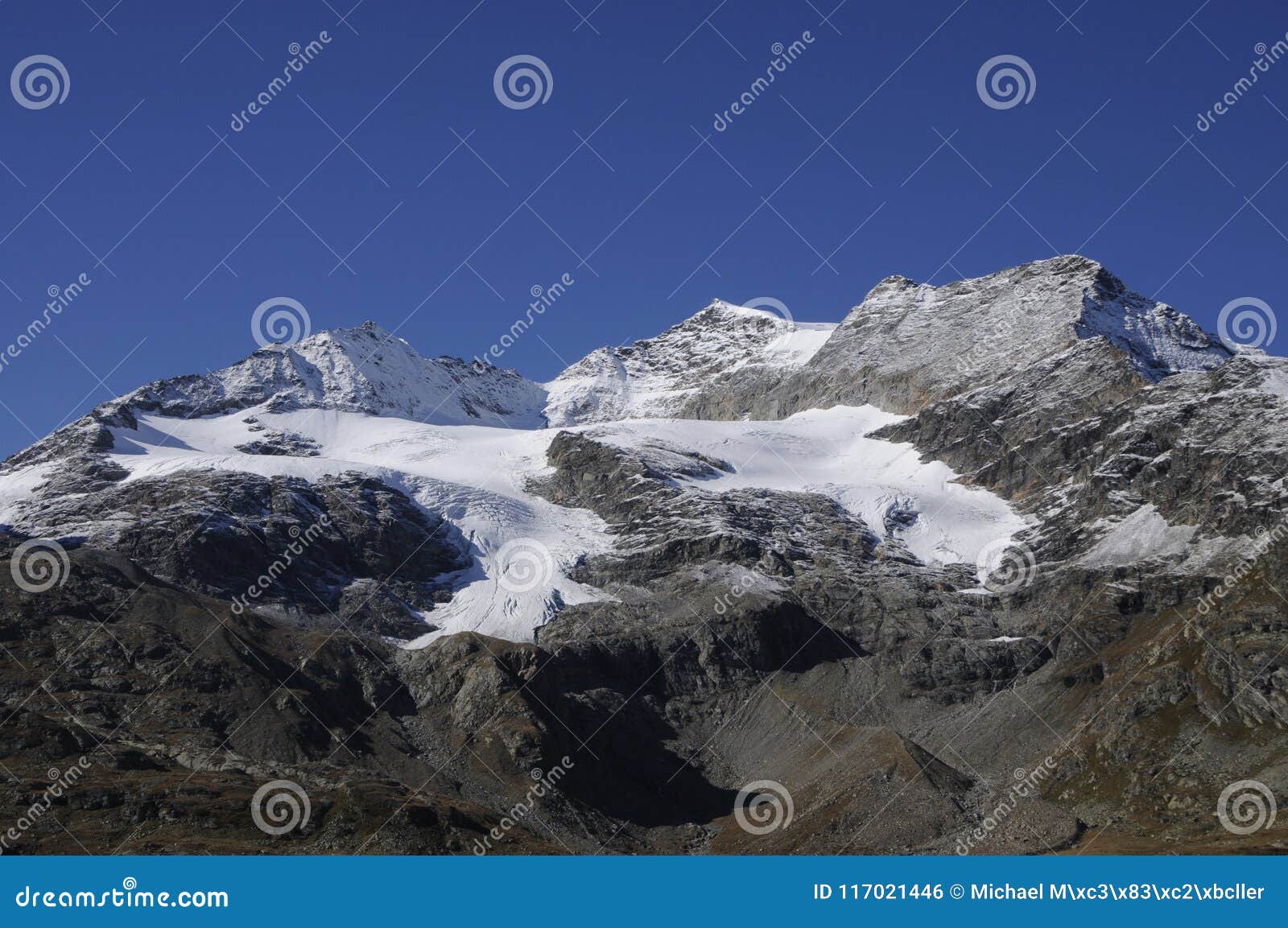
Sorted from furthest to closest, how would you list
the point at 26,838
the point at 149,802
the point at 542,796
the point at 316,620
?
the point at 316,620, the point at 542,796, the point at 149,802, the point at 26,838

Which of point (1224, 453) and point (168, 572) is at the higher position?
point (1224, 453)

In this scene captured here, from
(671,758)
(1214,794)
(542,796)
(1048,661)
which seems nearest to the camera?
(1214,794)

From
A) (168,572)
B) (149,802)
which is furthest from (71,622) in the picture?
(149,802)

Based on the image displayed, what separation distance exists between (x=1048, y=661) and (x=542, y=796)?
68031mm

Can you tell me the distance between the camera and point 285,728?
503 ft

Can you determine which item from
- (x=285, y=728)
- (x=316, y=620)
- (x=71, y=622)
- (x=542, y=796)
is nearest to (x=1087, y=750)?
(x=542, y=796)

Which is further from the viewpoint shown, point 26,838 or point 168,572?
point 168,572

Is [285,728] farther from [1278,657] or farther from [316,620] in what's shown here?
[1278,657]

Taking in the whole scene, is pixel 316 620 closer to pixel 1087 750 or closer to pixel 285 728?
pixel 285 728

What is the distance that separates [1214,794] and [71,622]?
125517 millimetres

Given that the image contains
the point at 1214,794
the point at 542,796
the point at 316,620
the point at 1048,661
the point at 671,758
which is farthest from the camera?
the point at 316,620

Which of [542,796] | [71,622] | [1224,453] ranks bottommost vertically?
[542,796]

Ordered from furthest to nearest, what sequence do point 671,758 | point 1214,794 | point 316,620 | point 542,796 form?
point 316,620
point 671,758
point 542,796
point 1214,794

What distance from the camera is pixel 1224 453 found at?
197750mm
